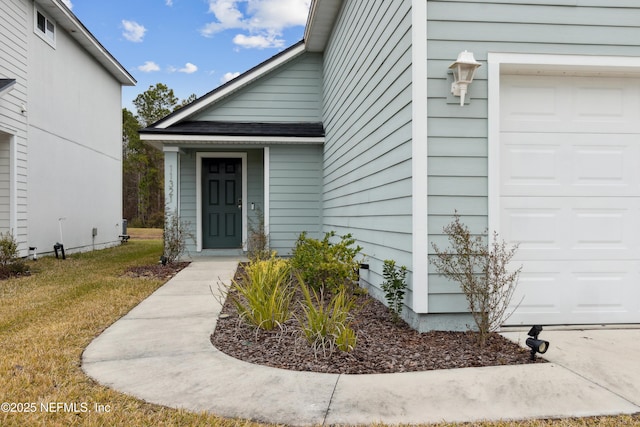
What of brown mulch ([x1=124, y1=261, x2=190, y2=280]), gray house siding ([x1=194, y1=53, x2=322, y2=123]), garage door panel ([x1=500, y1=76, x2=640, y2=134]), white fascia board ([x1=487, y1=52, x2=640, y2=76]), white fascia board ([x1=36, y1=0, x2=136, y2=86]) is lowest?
brown mulch ([x1=124, y1=261, x2=190, y2=280])

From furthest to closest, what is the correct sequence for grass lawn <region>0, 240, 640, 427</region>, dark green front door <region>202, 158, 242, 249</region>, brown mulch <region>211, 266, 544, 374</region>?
1. dark green front door <region>202, 158, 242, 249</region>
2. brown mulch <region>211, 266, 544, 374</region>
3. grass lawn <region>0, 240, 640, 427</region>

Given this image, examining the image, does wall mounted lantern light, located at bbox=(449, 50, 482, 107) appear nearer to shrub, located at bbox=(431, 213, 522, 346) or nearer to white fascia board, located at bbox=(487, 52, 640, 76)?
white fascia board, located at bbox=(487, 52, 640, 76)

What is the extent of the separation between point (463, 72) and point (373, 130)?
163 cm

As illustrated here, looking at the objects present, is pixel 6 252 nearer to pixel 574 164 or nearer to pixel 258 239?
pixel 258 239

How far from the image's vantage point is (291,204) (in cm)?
898

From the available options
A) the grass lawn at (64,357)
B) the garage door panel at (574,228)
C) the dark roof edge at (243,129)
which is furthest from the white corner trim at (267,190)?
the garage door panel at (574,228)

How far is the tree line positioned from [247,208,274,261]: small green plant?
17263 millimetres

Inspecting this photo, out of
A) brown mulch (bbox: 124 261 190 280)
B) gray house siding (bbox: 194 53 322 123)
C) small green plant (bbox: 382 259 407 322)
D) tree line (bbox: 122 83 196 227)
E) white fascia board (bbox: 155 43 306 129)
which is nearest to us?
small green plant (bbox: 382 259 407 322)

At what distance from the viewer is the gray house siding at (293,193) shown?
893 centimetres

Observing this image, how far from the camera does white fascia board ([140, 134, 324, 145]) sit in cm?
827

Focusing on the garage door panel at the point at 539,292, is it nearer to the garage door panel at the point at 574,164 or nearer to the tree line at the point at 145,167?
the garage door panel at the point at 574,164

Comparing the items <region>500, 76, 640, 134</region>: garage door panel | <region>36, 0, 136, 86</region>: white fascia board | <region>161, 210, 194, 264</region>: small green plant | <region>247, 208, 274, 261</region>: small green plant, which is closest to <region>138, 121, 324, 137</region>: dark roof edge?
<region>161, 210, 194, 264</region>: small green plant

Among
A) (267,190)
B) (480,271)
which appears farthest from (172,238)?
(480,271)

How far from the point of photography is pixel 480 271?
3.65 metres
